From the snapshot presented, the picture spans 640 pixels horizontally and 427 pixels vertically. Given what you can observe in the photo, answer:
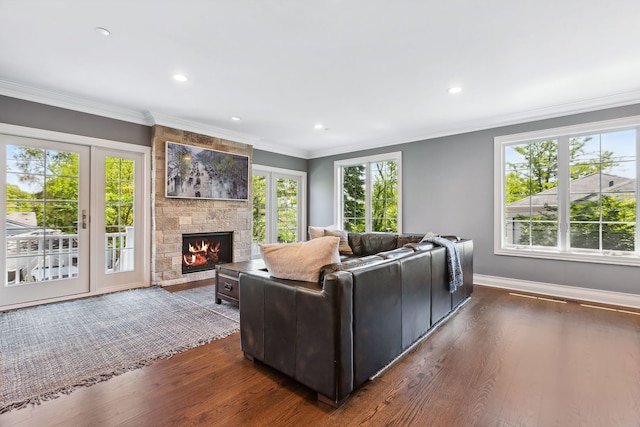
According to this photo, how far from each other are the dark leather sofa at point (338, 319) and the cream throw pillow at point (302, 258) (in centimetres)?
5

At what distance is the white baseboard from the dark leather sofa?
252 cm

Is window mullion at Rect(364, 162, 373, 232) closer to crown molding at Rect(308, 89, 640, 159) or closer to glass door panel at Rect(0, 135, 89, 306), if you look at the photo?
crown molding at Rect(308, 89, 640, 159)

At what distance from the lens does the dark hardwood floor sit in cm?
158

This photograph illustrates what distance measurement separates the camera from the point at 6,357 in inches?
87.5

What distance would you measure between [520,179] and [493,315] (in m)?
2.24

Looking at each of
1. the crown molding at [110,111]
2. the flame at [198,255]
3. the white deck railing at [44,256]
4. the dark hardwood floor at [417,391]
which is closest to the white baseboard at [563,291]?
the dark hardwood floor at [417,391]

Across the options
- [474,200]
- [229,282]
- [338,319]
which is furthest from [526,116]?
[229,282]

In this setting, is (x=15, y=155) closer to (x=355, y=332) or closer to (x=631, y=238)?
(x=355, y=332)

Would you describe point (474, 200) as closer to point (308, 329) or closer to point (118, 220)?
point (308, 329)

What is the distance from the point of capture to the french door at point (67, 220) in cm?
336

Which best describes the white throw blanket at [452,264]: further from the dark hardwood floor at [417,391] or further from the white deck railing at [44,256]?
the white deck railing at [44,256]

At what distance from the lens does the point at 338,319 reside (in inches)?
64.2

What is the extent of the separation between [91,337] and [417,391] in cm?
275

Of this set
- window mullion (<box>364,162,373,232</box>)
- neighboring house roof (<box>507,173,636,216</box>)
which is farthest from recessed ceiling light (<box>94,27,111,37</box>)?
neighboring house roof (<box>507,173,636,216</box>)
